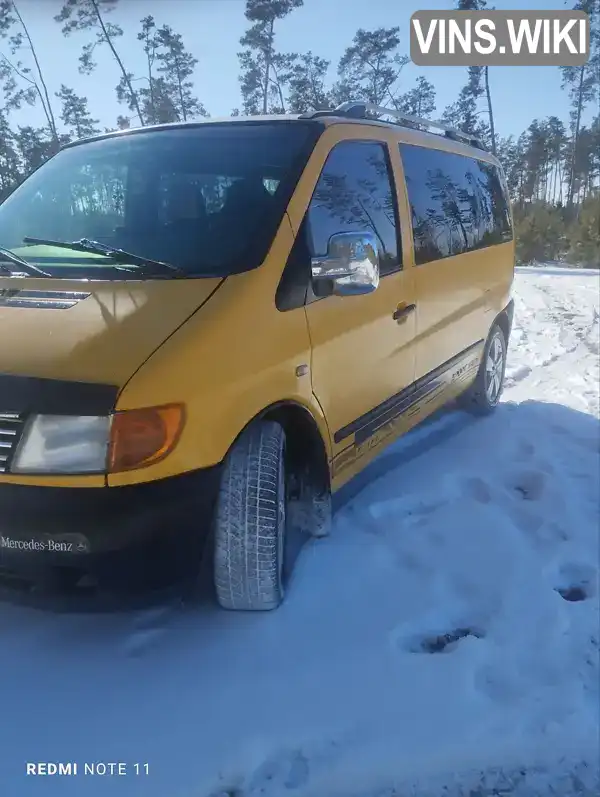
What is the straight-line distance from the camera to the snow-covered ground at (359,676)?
6.57 feet

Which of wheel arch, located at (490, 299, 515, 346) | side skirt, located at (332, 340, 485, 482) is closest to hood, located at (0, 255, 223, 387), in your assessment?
side skirt, located at (332, 340, 485, 482)

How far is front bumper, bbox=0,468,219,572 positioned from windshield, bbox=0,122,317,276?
0.88 m

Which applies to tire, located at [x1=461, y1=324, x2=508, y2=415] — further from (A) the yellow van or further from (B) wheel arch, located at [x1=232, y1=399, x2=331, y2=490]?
(B) wheel arch, located at [x1=232, y1=399, x2=331, y2=490]

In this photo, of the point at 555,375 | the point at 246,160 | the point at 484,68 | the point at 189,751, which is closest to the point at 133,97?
the point at 484,68

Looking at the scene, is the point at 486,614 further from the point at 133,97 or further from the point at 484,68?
the point at 484,68

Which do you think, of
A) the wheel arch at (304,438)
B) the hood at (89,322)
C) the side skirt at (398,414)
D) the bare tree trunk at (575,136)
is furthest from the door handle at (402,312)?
the bare tree trunk at (575,136)

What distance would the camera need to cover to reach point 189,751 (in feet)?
6.69

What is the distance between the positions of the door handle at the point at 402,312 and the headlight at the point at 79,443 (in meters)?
1.77

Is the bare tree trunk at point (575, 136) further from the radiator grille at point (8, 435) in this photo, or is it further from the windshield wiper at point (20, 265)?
the radiator grille at point (8, 435)

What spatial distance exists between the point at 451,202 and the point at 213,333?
277cm

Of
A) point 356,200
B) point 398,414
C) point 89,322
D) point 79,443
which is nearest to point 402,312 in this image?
point 398,414

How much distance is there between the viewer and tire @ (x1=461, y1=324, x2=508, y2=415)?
5.27 m

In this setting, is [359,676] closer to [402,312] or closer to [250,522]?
[250,522]

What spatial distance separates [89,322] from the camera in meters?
2.24
